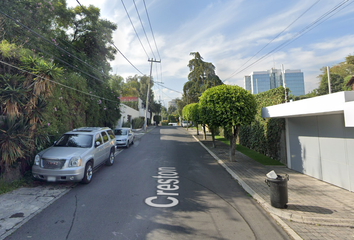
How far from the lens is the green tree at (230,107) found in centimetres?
1020

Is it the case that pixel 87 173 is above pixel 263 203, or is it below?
above

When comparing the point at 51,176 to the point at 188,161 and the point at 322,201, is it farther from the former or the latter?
the point at 322,201

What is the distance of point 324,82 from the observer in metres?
34.1

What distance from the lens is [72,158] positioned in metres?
6.75

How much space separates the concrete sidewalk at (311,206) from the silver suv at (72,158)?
580cm

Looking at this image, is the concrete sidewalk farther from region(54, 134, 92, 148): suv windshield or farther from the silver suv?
region(54, 134, 92, 148): suv windshield

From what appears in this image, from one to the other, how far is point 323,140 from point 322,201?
293 centimetres

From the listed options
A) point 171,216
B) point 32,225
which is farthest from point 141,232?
point 32,225

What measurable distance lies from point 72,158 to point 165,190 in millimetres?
3350

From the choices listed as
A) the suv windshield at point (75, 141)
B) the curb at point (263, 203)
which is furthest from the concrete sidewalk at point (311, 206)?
the suv windshield at point (75, 141)

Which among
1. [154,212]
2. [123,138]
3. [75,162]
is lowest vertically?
[154,212]

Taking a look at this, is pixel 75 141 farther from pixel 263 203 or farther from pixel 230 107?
pixel 230 107

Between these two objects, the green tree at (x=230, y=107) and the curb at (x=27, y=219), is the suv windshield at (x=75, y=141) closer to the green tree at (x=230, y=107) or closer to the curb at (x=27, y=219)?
the curb at (x=27, y=219)

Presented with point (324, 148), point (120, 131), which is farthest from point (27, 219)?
point (120, 131)
